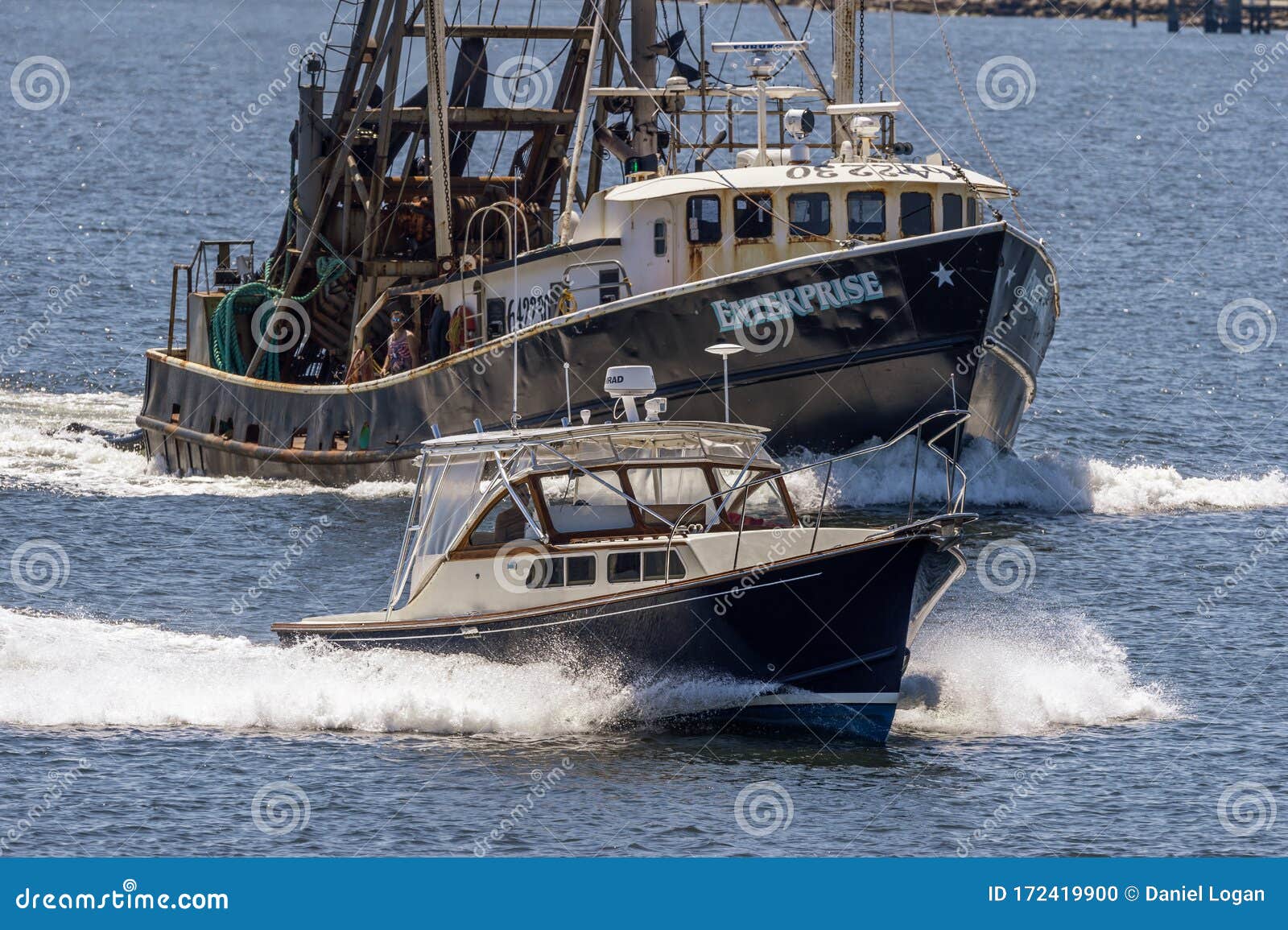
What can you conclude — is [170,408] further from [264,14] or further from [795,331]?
[264,14]

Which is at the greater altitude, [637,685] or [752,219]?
[752,219]

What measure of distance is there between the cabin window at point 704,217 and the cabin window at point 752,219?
0.89 feet

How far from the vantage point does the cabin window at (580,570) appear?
20484mm

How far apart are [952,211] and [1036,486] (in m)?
4.68

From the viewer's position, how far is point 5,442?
36.8 m

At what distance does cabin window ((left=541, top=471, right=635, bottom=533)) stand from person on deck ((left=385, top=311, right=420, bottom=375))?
12.4 metres

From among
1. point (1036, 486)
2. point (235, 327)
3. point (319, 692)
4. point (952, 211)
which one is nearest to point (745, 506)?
point (319, 692)

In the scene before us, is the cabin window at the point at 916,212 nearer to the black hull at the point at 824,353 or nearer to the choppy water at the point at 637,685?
the black hull at the point at 824,353

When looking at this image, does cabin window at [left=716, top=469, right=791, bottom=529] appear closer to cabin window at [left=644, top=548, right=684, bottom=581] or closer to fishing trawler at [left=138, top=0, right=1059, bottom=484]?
cabin window at [left=644, top=548, right=684, bottom=581]

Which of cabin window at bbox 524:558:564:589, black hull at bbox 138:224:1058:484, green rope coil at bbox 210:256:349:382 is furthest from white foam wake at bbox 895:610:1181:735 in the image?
green rope coil at bbox 210:256:349:382

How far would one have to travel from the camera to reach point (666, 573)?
20.2 metres

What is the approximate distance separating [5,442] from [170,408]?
9.38 feet

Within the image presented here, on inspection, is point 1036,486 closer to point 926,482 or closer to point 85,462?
point 926,482

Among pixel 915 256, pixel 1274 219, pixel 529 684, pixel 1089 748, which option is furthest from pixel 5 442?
pixel 1274 219
